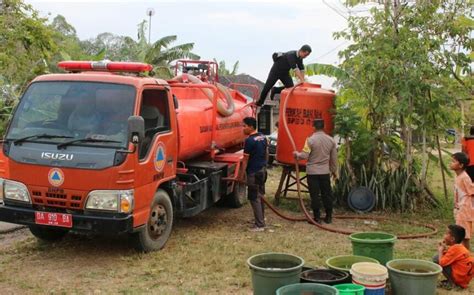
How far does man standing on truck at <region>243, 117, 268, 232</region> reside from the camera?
335 inches

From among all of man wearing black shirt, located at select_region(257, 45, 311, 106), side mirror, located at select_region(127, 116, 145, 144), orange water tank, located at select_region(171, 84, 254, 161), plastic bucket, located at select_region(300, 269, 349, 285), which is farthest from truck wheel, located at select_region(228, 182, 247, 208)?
plastic bucket, located at select_region(300, 269, 349, 285)

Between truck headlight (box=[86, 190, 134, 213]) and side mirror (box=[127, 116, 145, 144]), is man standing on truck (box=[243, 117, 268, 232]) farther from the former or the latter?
truck headlight (box=[86, 190, 134, 213])

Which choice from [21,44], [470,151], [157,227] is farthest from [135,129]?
[21,44]

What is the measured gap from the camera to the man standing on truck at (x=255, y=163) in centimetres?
850

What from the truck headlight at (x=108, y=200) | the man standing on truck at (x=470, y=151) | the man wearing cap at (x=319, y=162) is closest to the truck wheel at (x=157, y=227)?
the truck headlight at (x=108, y=200)

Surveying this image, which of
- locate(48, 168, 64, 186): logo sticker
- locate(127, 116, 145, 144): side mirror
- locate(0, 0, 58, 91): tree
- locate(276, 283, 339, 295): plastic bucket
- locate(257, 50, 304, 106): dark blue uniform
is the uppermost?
locate(0, 0, 58, 91): tree

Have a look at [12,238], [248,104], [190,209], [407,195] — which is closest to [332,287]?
[190,209]

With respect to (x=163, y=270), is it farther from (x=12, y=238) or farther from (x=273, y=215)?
(x=273, y=215)

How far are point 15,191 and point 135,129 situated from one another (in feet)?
5.76

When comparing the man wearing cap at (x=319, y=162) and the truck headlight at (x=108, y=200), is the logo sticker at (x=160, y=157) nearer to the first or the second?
the truck headlight at (x=108, y=200)

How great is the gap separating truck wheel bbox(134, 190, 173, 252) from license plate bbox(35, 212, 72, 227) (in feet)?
3.12

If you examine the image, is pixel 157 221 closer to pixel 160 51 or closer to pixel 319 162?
pixel 319 162

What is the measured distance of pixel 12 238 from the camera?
8008mm

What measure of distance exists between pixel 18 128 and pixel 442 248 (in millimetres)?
5378
